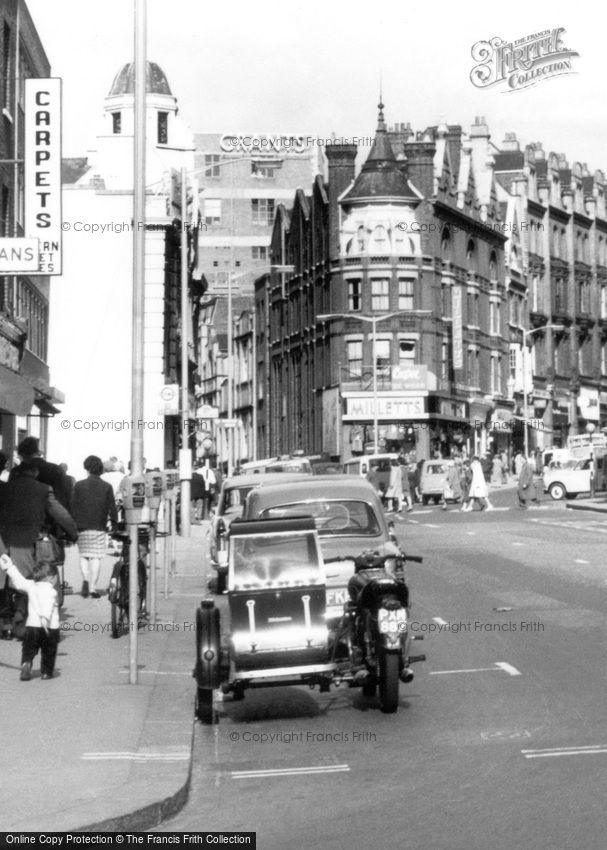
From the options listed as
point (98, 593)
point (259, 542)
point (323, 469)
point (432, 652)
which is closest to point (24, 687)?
point (259, 542)

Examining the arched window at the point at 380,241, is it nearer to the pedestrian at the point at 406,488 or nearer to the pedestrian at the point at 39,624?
the pedestrian at the point at 406,488

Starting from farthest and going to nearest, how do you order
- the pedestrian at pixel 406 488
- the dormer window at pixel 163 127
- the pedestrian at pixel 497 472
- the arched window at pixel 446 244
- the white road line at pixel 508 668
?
the arched window at pixel 446 244 < the dormer window at pixel 163 127 < the pedestrian at pixel 497 472 < the pedestrian at pixel 406 488 < the white road line at pixel 508 668

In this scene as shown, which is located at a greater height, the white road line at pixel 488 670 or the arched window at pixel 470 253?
the arched window at pixel 470 253

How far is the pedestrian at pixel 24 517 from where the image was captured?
14641 mm

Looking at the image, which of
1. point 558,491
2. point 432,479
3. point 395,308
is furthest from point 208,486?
point 395,308

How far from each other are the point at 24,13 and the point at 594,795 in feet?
94.1

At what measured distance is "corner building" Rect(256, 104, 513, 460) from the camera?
79.6 meters

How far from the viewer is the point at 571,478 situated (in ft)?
199

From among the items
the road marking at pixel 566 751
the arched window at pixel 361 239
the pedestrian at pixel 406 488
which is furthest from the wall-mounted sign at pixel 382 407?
the road marking at pixel 566 751

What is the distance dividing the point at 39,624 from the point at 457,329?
70894 millimetres

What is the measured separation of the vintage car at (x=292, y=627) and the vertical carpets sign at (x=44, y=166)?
1553 centimetres

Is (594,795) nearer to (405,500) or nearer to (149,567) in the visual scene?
(149,567)

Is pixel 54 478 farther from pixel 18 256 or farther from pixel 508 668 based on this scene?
pixel 508 668

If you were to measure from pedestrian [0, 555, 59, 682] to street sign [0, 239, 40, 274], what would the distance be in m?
10.3
